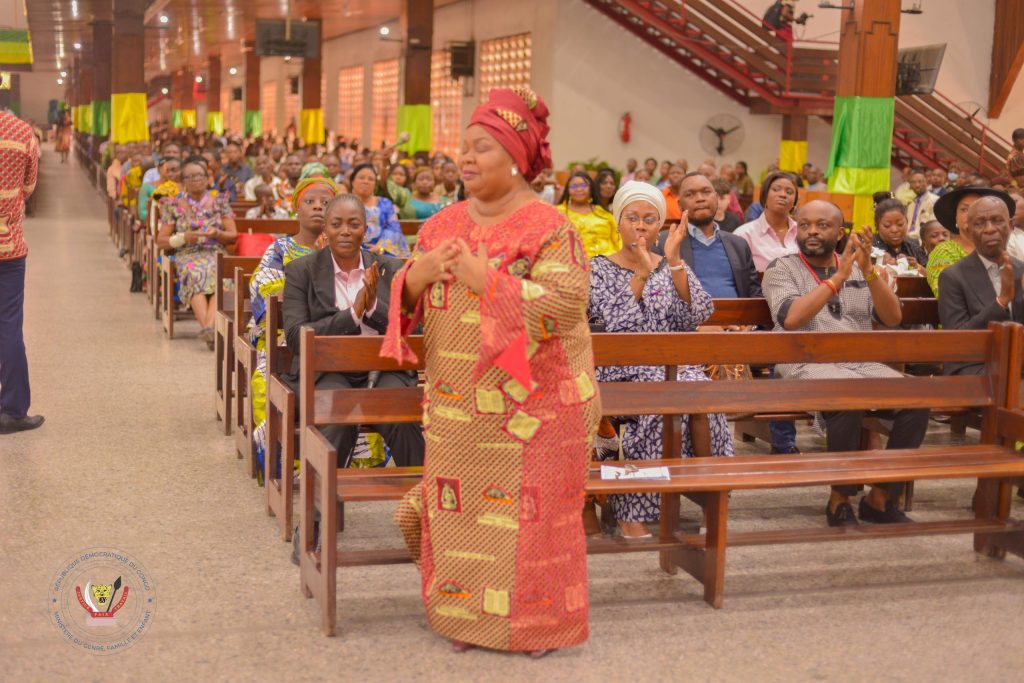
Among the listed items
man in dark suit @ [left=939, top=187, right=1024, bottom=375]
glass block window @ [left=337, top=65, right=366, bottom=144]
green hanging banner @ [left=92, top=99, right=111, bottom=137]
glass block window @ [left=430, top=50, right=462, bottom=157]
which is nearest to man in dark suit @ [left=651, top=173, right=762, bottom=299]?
man in dark suit @ [left=939, top=187, right=1024, bottom=375]

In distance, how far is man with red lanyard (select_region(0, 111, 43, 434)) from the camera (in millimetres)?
5898

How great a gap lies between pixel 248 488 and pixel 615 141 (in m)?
15.8

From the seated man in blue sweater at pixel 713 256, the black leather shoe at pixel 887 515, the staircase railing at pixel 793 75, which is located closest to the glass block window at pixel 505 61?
the staircase railing at pixel 793 75

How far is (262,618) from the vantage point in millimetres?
3928

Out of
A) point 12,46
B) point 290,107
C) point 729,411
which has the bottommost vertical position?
point 729,411

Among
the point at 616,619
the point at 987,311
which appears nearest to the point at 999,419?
the point at 987,311

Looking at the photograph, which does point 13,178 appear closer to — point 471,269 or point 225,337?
point 225,337

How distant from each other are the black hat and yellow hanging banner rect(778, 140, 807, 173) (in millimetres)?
12440

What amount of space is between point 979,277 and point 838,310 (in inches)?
27.7

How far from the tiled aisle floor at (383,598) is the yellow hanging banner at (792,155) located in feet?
43.3

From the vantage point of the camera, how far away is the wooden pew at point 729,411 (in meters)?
4.05

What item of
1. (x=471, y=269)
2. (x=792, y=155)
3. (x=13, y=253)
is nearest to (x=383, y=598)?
(x=471, y=269)

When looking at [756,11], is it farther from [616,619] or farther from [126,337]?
[616,619]

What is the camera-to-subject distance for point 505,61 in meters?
22.2
